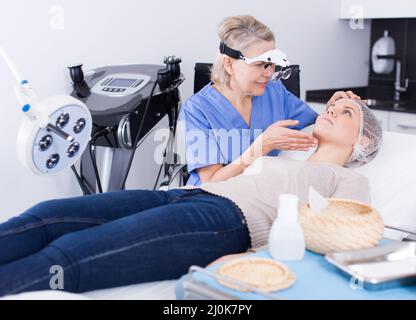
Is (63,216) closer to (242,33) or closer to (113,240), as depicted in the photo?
(113,240)

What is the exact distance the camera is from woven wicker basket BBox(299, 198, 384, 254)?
1.16 meters

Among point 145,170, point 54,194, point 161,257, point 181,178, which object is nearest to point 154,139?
point 145,170

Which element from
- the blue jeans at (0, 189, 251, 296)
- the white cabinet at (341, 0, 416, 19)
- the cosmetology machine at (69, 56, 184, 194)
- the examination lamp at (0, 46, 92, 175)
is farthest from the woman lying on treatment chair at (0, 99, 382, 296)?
the white cabinet at (341, 0, 416, 19)

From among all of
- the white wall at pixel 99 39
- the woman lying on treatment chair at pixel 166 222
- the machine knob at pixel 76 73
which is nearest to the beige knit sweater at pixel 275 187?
the woman lying on treatment chair at pixel 166 222

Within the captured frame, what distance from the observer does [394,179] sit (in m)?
1.79

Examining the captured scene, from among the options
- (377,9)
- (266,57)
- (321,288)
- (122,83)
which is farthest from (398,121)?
(321,288)

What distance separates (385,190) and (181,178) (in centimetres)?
78

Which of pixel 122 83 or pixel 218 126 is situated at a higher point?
pixel 122 83

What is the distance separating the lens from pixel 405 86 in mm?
3297

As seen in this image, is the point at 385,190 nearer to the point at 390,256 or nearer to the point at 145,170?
the point at 390,256

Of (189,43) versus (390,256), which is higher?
(189,43)

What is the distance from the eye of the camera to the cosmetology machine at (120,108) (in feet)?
6.37

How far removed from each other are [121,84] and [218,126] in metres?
0.42

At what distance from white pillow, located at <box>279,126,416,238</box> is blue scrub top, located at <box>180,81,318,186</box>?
7.0 inches
